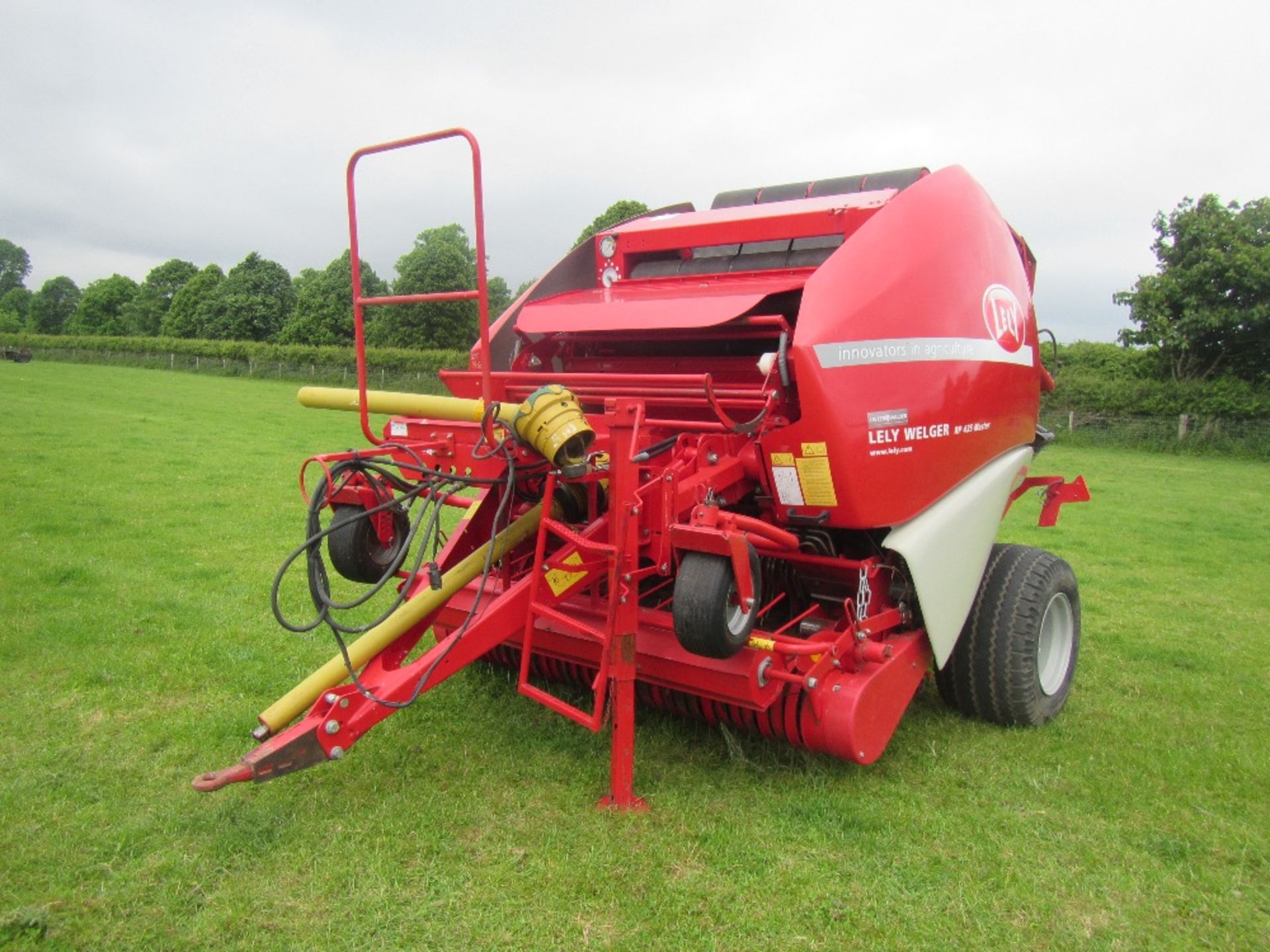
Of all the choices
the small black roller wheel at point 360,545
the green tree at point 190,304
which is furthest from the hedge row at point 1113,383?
the green tree at point 190,304

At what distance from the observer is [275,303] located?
46375 millimetres

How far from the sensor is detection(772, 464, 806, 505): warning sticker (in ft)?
10.7

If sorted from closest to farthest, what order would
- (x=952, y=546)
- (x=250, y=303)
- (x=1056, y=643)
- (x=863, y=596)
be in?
(x=863, y=596) < (x=952, y=546) < (x=1056, y=643) < (x=250, y=303)

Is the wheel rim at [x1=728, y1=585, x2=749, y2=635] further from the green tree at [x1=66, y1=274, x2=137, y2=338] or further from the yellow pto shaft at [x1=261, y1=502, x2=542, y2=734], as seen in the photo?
the green tree at [x1=66, y1=274, x2=137, y2=338]

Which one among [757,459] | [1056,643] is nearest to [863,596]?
[757,459]

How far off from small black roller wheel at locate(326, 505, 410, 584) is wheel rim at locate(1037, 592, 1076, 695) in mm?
2903

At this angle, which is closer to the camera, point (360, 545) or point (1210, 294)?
point (360, 545)

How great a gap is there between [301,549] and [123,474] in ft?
27.0

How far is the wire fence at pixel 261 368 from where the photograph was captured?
2875 cm

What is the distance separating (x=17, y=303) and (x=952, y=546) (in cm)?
9032

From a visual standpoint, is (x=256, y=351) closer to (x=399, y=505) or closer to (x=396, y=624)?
(x=399, y=505)

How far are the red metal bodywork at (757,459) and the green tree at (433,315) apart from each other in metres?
29.0

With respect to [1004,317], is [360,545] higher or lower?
lower

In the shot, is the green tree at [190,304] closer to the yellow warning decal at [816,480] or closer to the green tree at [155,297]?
the green tree at [155,297]
